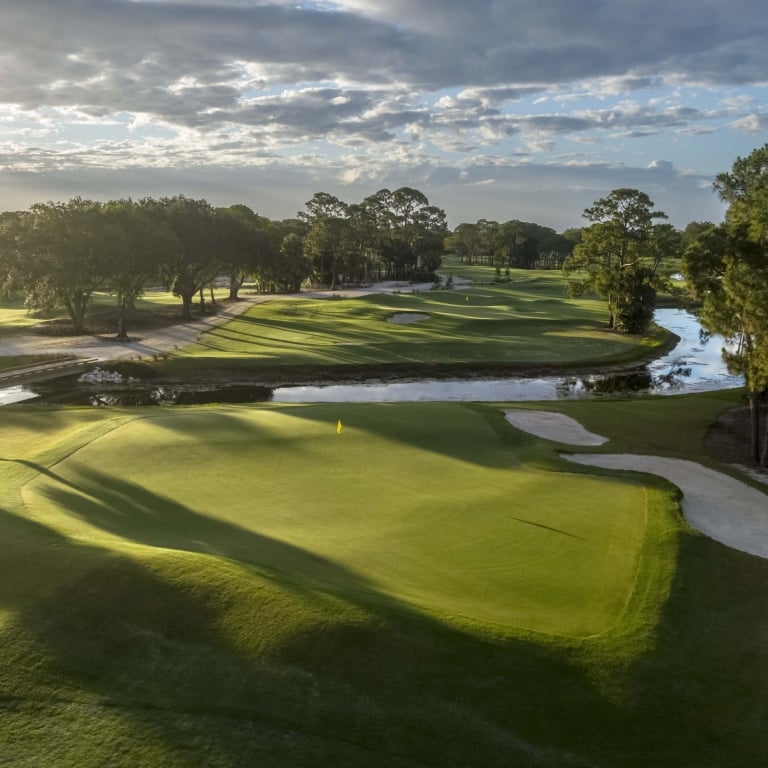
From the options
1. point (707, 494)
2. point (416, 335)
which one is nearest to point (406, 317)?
point (416, 335)

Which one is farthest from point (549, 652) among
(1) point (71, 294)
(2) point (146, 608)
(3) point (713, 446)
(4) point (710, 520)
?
(1) point (71, 294)

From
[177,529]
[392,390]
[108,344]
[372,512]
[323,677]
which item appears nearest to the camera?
[323,677]

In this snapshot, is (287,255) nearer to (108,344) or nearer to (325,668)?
(108,344)

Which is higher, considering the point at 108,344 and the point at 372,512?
the point at 372,512

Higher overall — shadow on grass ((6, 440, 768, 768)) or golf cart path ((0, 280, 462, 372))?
shadow on grass ((6, 440, 768, 768))

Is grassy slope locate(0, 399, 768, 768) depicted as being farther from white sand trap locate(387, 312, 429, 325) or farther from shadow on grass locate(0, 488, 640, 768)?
white sand trap locate(387, 312, 429, 325)

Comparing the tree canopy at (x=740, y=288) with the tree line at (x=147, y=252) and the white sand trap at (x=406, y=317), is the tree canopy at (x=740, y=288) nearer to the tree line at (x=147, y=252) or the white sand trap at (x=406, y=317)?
the white sand trap at (x=406, y=317)

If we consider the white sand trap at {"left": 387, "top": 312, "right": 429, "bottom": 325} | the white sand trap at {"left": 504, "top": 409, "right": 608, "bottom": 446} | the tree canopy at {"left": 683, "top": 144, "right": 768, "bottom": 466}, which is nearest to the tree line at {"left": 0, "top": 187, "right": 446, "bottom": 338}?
the white sand trap at {"left": 387, "top": 312, "right": 429, "bottom": 325}
